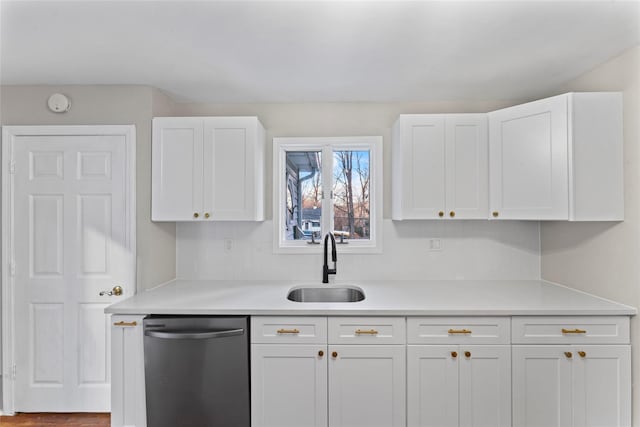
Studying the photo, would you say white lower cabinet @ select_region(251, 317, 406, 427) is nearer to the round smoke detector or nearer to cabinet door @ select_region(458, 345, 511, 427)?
Result: cabinet door @ select_region(458, 345, 511, 427)

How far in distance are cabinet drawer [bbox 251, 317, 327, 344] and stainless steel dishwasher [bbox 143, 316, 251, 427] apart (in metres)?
0.09

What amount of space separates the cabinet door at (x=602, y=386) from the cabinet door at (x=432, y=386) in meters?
0.67

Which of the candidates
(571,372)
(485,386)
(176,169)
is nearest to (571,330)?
(571,372)

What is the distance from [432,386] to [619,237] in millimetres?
1387

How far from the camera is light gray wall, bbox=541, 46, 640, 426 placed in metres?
1.89

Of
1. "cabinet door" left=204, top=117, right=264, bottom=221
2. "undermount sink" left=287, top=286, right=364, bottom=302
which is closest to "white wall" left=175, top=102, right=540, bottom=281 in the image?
"undermount sink" left=287, top=286, right=364, bottom=302

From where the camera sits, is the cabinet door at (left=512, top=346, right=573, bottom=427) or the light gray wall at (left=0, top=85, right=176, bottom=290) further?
the light gray wall at (left=0, top=85, right=176, bottom=290)

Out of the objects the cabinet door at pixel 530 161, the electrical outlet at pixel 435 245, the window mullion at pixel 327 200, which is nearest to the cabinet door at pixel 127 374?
the window mullion at pixel 327 200

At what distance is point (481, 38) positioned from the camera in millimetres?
1795

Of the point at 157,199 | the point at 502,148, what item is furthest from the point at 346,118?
the point at 157,199

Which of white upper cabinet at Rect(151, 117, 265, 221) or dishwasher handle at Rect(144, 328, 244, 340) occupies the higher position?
white upper cabinet at Rect(151, 117, 265, 221)

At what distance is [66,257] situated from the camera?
7.92ft

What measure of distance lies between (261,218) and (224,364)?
3.57 feet

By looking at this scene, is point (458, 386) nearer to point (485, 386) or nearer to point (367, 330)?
point (485, 386)
